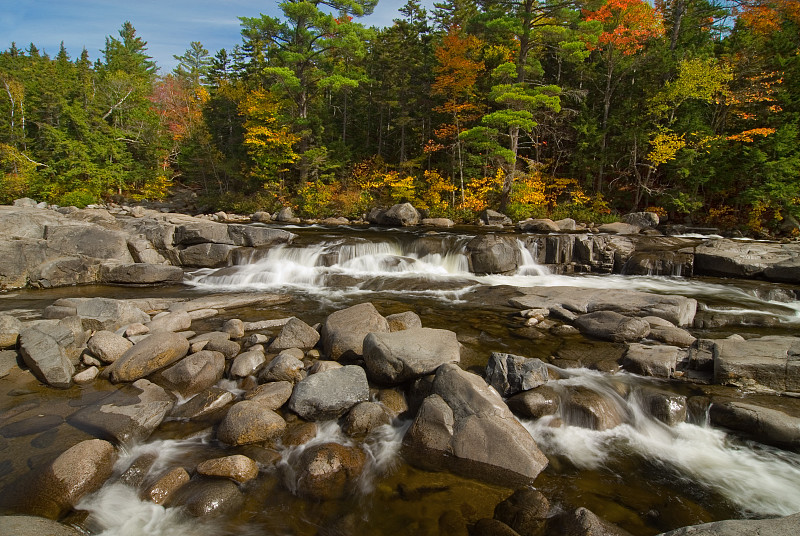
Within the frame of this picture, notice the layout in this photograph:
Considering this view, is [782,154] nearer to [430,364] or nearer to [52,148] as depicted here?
[430,364]

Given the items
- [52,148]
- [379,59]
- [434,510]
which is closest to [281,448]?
[434,510]

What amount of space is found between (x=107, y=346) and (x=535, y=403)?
6.27 meters

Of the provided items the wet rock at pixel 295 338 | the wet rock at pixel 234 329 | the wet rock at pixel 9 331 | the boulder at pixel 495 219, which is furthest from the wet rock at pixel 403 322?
the boulder at pixel 495 219

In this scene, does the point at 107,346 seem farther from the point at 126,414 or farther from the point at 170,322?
the point at 126,414

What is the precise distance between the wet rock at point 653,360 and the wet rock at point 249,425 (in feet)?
16.5

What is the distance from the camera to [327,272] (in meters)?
12.1

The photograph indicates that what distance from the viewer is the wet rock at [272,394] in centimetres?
470

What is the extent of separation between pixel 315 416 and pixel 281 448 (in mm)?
549

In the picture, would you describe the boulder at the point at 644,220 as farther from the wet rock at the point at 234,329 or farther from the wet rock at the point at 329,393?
the wet rock at the point at 234,329

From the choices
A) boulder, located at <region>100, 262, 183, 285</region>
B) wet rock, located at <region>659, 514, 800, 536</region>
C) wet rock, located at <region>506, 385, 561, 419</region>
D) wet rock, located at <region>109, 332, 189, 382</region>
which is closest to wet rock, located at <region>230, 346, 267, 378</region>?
wet rock, located at <region>109, 332, 189, 382</region>

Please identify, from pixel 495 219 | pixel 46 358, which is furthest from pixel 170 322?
pixel 495 219

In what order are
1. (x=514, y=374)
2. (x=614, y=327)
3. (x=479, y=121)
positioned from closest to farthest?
(x=514, y=374)
(x=614, y=327)
(x=479, y=121)

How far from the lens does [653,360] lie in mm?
5562

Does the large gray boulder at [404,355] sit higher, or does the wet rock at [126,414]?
the large gray boulder at [404,355]
